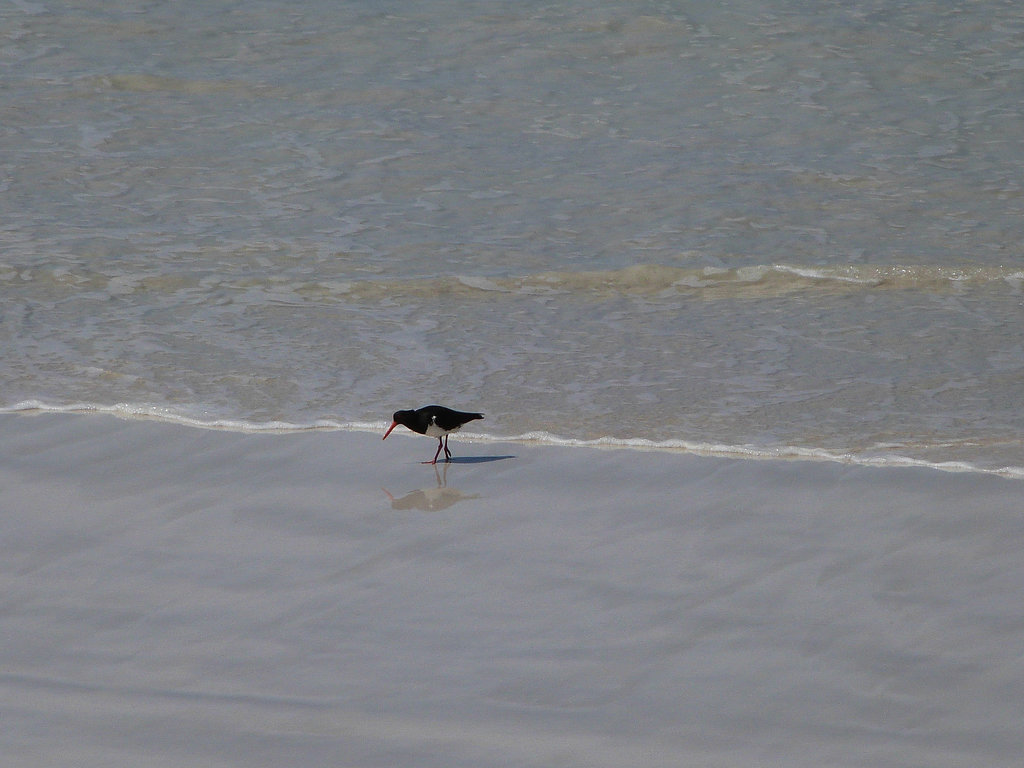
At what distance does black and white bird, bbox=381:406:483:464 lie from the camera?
501cm

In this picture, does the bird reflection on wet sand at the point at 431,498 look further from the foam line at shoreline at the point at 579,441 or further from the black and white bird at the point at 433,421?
the foam line at shoreline at the point at 579,441

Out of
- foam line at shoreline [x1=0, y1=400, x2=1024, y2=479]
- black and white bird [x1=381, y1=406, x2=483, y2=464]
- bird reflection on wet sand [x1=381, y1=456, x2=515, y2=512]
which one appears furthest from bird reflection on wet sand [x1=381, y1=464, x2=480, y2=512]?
foam line at shoreline [x1=0, y1=400, x2=1024, y2=479]

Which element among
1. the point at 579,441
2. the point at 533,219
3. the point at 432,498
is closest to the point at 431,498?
the point at 432,498

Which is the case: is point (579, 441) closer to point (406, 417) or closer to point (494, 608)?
point (406, 417)

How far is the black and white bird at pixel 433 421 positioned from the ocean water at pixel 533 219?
28cm

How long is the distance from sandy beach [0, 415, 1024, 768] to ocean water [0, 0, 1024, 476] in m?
0.43

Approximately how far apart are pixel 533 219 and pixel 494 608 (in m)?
5.46

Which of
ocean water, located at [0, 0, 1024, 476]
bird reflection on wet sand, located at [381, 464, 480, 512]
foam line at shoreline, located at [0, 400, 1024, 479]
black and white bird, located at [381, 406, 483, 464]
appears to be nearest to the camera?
bird reflection on wet sand, located at [381, 464, 480, 512]

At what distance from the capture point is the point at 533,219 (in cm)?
898

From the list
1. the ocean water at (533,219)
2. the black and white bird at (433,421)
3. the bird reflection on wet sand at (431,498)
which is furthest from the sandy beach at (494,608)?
the ocean water at (533,219)

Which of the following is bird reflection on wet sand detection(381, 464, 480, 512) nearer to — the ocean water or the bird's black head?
the bird's black head

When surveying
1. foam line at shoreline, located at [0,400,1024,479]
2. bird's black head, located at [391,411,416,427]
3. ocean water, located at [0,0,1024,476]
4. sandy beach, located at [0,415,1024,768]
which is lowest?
sandy beach, located at [0,415,1024,768]

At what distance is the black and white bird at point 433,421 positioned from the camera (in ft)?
16.4

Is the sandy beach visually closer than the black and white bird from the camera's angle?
Yes
